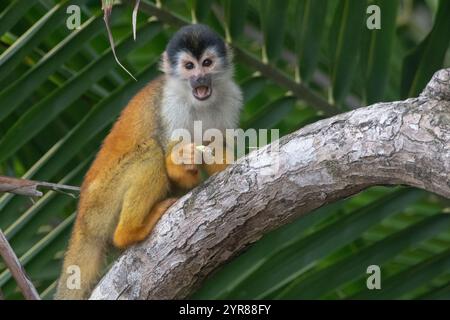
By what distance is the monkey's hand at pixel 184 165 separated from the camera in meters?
4.93

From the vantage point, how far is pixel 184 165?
4938 mm

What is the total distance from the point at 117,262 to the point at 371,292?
155 centimetres

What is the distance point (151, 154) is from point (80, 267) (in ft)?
2.61

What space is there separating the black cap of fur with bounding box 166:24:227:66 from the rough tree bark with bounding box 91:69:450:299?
3.70 feet

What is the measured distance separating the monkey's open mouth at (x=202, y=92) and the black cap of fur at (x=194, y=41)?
0.69 ft

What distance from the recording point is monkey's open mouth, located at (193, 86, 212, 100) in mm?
5363

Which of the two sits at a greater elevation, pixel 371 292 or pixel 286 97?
pixel 286 97

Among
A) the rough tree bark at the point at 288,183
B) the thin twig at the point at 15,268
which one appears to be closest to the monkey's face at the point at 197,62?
the rough tree bark at the point at 288,183

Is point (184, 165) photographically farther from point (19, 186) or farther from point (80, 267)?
point (19, 186)

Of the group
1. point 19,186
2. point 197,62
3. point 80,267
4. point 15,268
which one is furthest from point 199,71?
point 15,268
